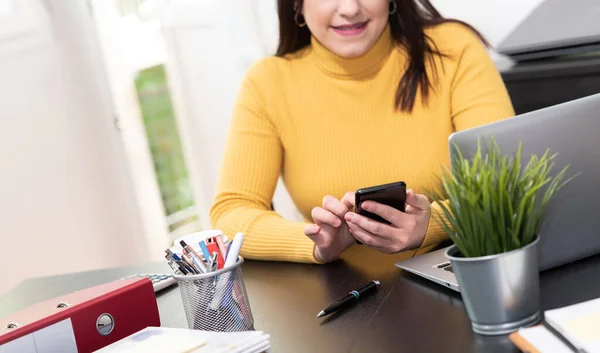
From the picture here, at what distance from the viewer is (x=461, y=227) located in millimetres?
887

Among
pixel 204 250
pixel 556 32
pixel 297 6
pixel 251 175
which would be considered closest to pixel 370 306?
pixel 204 250

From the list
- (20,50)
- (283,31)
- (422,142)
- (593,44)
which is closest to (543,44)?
(593,44)

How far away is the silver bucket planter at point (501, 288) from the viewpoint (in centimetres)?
87

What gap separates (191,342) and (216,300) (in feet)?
0.39

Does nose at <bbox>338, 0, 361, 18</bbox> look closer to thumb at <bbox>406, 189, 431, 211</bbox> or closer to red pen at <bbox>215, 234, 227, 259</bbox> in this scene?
thumb at <bbox>406, 189, 431, 211</bbox>

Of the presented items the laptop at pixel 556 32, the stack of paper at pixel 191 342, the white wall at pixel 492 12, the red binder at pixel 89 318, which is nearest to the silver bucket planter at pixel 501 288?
the stack of paper at pixel 191 342

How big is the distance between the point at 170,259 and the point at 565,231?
0.56 meters

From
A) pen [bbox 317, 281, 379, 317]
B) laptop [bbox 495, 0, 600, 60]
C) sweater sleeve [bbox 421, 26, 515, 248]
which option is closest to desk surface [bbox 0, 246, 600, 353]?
pen [bbox 317, 281, 379, 317]

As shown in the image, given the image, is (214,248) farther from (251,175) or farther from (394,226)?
(251,175)

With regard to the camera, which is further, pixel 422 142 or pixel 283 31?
pixel 283 31

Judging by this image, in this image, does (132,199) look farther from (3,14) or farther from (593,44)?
(593,44)

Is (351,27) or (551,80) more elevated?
(351,27)

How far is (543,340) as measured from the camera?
807mm

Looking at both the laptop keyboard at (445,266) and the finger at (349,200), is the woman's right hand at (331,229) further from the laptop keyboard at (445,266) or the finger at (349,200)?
the laptop keyboard at (445,266)
